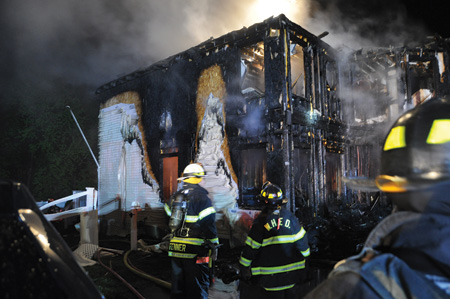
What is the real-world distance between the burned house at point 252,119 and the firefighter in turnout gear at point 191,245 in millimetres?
4652

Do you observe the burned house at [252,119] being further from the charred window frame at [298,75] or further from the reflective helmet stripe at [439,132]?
the reflective helmet stripe at [439,132]

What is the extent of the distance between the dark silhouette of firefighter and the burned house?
24.9 ft

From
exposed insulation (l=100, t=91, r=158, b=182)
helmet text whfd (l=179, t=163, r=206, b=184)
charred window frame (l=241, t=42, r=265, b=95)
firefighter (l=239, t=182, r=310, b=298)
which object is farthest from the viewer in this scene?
exposed insulation (l=100, t=91, r=158, b=182)

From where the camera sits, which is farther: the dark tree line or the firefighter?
the dark tree line

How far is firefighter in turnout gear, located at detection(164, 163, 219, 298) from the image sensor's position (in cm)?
427

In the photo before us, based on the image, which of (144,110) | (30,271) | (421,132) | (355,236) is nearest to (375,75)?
(355,236)

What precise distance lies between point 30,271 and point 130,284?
5.46 meters

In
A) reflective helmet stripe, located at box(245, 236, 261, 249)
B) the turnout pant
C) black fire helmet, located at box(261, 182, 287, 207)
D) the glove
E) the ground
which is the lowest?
the ground

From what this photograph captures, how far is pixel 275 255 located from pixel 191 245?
145 cm

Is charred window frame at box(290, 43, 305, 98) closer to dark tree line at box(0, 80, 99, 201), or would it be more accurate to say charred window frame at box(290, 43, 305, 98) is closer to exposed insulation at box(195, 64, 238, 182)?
exposed insulation at box(195, 64, 238, 182)

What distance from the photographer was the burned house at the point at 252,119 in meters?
9.22

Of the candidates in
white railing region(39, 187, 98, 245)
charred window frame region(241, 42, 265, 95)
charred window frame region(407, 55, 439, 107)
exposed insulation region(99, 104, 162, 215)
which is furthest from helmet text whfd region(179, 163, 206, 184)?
charred window frame region(407, 55, 439, 107)

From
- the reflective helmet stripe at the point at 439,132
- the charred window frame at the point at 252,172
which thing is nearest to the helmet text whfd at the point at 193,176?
the reflective helmet stripe at the point at 439,132

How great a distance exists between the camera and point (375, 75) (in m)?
12.8
